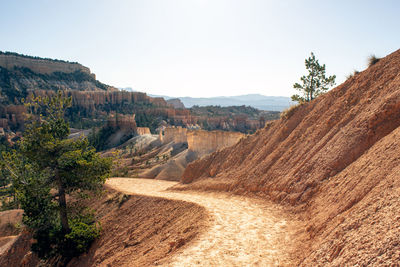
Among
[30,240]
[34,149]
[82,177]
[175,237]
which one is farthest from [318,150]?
[30,240]

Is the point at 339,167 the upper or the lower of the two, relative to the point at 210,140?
upper

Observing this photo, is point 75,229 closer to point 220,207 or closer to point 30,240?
point 30,240

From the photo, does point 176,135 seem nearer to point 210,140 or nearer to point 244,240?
point 210,140

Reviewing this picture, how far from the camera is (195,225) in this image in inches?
380

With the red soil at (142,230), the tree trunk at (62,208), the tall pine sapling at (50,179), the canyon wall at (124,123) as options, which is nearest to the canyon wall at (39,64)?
the canyon wall at (124,123)

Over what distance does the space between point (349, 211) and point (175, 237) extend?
5545mm

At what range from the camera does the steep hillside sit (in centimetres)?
513

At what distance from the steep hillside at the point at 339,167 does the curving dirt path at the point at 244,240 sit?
0.71m

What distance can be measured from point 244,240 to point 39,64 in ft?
394

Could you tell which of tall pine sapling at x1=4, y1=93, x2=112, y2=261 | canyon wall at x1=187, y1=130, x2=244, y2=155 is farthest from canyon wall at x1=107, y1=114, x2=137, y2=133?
tall pine sapling at x1=4, y1=93, x2=112, y2=261

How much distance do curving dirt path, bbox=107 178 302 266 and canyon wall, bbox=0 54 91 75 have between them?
11396cm

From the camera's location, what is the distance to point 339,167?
31.6 ft

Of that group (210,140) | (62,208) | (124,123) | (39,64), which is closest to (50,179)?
(62,208)

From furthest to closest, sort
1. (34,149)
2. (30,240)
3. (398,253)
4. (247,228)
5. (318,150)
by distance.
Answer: (30,240)
(34,149)
(318,150)
(247,228)
(398,253)
